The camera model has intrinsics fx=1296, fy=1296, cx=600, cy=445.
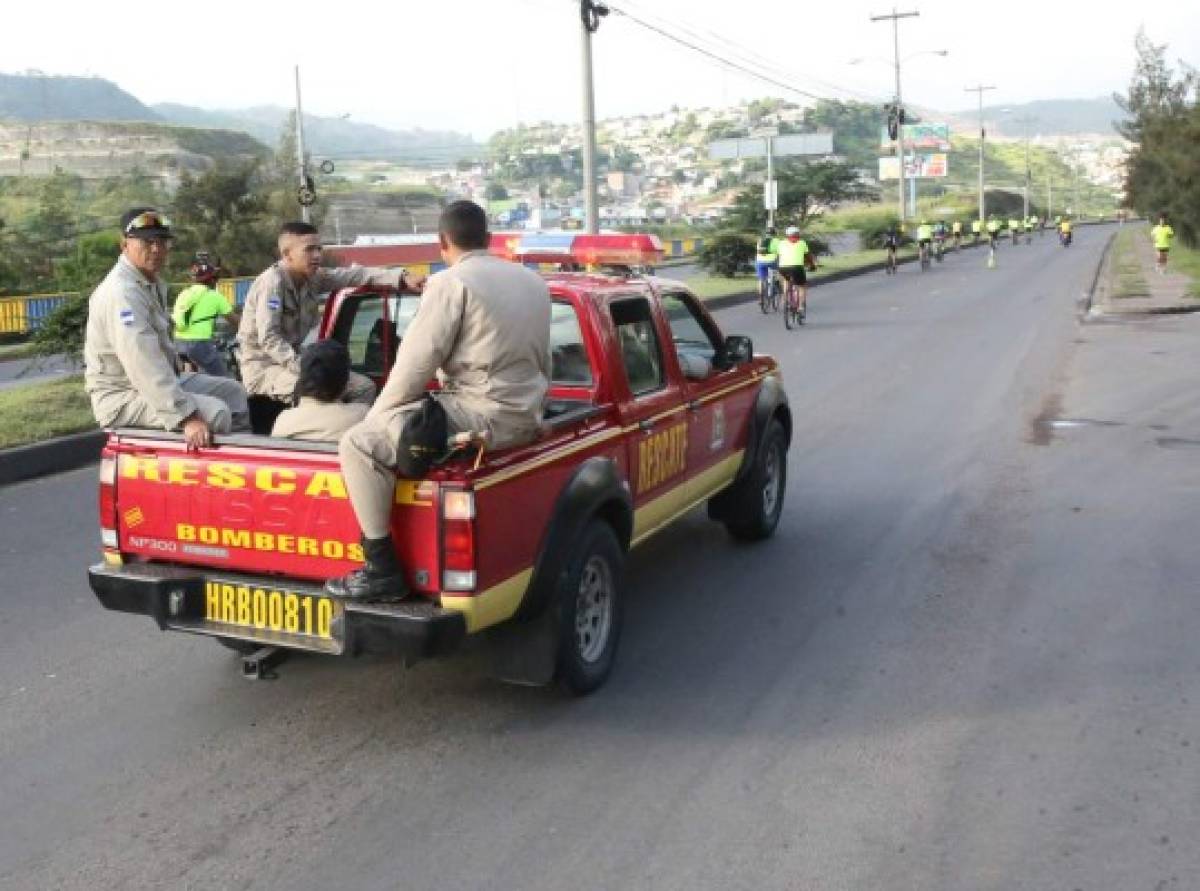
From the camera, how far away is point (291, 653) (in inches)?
224

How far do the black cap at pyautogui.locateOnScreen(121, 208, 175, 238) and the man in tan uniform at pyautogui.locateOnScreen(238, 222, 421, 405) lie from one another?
38.9 inches

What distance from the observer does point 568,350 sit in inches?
233

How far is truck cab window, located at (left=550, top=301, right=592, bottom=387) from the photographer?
5.84 m

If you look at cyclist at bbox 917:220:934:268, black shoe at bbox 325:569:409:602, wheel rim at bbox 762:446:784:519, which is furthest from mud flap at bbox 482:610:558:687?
cyclist at bbox 917:220:934:268

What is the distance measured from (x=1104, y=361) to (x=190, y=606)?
45.5 ft

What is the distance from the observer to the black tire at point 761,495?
24.1 ft

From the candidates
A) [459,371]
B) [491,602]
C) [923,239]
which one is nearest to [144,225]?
[459,371]

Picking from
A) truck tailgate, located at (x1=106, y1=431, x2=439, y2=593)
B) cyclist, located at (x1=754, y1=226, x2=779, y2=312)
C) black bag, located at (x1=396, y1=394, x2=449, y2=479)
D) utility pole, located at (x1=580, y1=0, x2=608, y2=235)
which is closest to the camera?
black bag, located at (x1=396, y1=394, x2=449, y2=479)

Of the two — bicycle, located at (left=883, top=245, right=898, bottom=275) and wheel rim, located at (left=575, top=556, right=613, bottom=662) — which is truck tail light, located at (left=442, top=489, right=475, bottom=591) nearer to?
wheel rim, located at (left=575, top=556, right=613, bottom=662)

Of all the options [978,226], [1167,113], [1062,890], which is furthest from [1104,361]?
[978,226]

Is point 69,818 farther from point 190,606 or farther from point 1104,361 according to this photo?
point 1104,361

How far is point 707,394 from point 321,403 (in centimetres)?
231

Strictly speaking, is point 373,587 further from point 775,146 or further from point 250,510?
point 775,146

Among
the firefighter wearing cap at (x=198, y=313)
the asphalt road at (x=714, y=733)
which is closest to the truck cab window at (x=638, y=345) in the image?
the asphalt road at (x=714, y=733)
